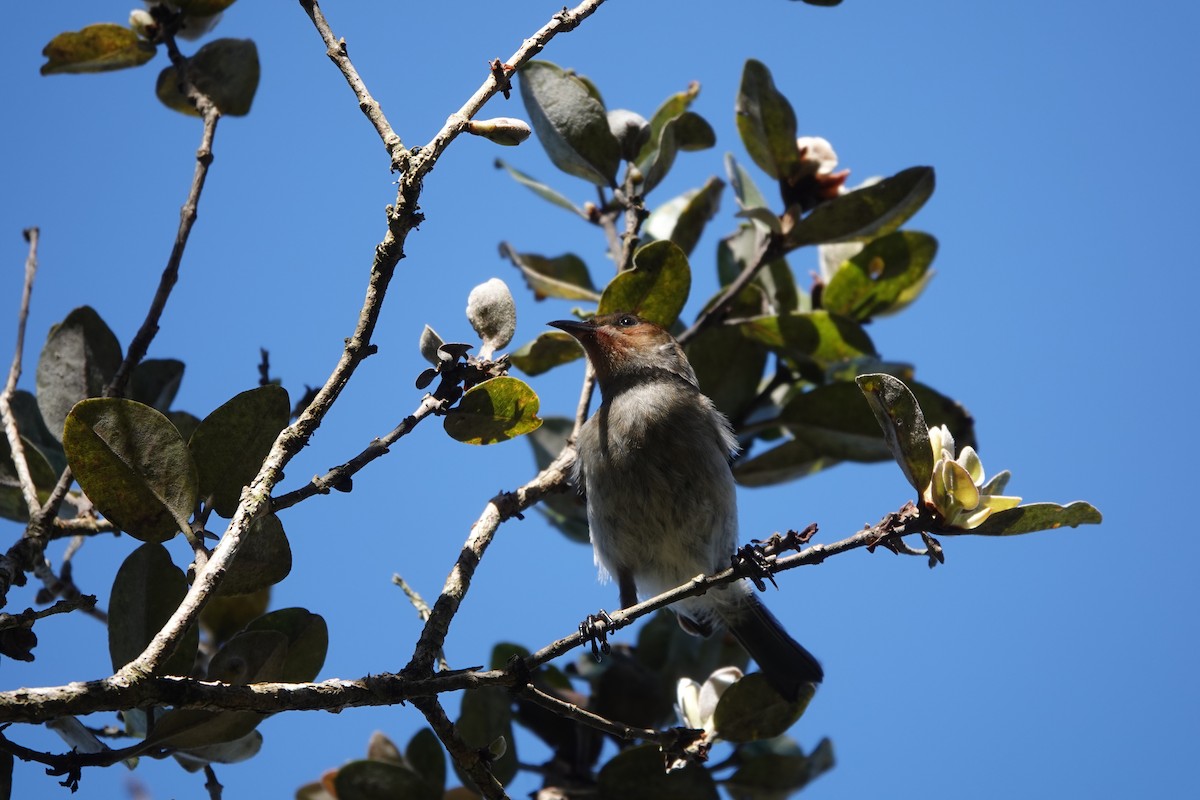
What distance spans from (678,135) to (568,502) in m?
1.61

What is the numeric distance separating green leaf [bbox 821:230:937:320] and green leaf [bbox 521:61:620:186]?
1100mm

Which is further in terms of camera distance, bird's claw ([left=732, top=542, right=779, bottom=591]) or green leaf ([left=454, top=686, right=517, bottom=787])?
green leaf ([left=454, top=686, right=517, bottom=787])

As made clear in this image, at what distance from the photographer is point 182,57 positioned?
336cm

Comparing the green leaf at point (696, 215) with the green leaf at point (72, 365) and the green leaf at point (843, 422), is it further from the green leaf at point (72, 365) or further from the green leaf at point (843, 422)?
the green leaf at point (72, 365)

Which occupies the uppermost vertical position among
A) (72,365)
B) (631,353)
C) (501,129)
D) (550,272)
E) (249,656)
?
(550,272)

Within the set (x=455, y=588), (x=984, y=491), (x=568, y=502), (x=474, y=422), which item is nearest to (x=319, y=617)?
(x=455, y=588)

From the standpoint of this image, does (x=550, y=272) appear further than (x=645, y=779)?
Yes

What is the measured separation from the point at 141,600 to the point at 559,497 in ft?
7.74

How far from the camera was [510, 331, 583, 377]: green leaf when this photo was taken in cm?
365

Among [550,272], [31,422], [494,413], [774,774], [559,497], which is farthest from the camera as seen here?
[559,497]

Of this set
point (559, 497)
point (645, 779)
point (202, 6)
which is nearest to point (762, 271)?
point (559, 497)

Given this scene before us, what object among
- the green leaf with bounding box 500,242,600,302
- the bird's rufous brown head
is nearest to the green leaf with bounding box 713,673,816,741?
the bird's rufous brown head

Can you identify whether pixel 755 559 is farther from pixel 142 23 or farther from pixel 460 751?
pixel 142 23

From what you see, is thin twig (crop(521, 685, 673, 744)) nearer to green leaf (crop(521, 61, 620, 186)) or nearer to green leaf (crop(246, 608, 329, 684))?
green leaf (crop(246, 608, 329, 684))
